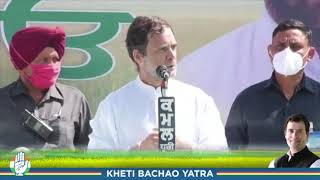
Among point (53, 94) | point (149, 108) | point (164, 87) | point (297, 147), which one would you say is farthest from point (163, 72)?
point (297, 147)

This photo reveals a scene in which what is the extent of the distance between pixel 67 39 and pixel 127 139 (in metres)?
0.81

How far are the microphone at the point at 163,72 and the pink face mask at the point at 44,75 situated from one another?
70 centimetres

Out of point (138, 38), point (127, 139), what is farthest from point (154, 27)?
point (127, 139)

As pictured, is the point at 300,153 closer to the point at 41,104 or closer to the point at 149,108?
the point at 149,108

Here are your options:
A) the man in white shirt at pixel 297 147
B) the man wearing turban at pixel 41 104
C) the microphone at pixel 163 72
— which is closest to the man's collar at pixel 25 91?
the man wearing turban at pixel 41 104

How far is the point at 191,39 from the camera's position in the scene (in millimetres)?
4363

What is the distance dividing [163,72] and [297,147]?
1079 millimetres

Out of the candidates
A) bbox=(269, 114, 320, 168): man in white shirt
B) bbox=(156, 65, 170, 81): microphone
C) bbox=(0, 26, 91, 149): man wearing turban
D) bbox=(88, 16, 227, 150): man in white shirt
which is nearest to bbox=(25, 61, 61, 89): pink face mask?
bbox=(0, 26, 91, 149): man wearing turban

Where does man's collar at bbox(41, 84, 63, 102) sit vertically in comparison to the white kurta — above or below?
above

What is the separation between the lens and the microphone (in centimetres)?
441

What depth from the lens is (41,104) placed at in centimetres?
441

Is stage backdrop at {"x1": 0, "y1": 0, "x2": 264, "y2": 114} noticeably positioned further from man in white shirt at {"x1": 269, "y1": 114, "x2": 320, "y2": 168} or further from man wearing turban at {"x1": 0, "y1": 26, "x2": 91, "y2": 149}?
man in white shirt at {"x1": 269, "y1": 114, "x2": 320, "y2": 168}

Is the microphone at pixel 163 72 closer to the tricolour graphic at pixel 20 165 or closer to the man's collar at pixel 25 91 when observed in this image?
the man's collar at pixel 25 91

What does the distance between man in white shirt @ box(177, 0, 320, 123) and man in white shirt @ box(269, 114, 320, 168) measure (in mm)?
332
